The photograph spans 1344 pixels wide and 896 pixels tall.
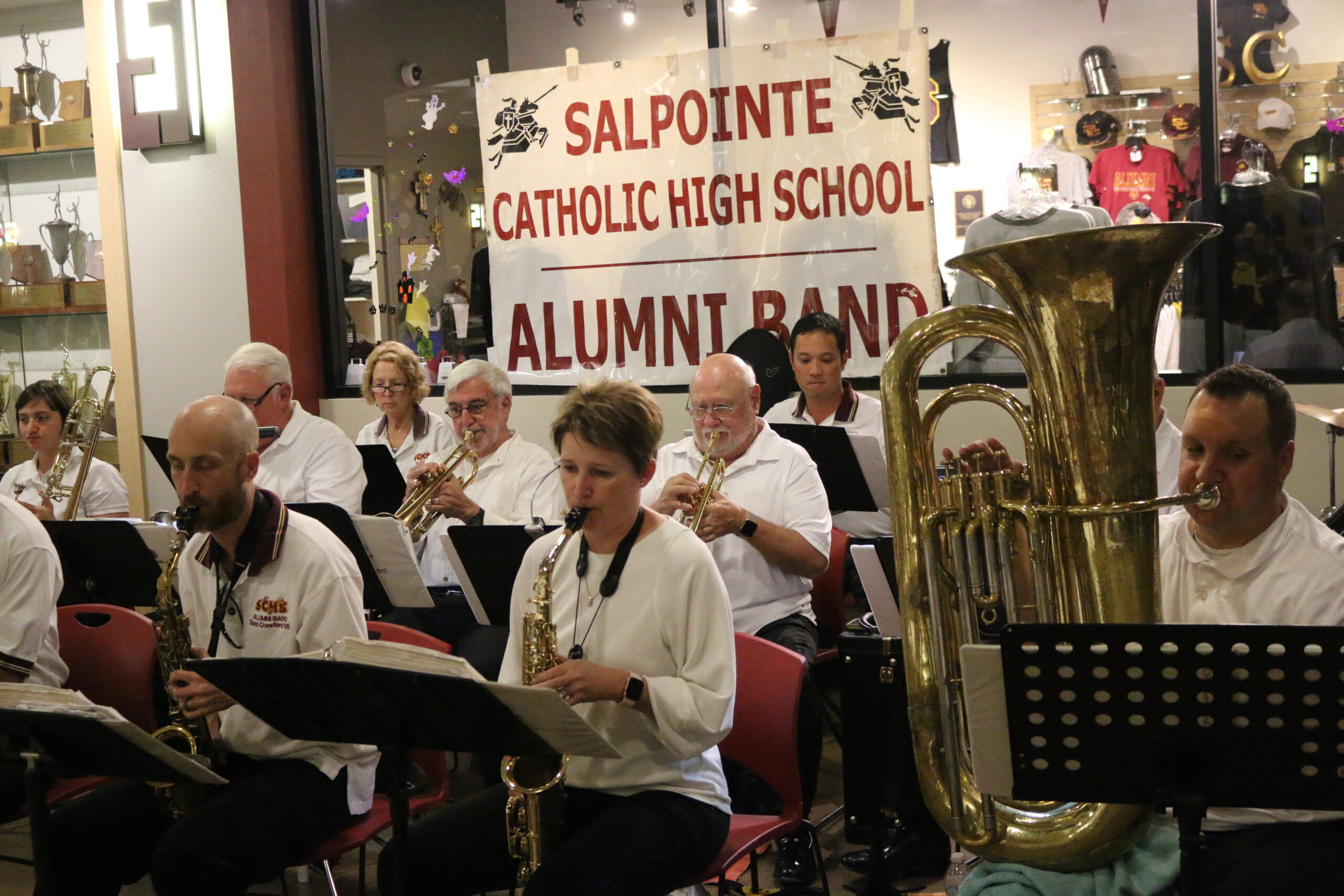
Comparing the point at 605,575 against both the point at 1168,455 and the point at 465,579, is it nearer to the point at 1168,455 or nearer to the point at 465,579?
the point at 465,579

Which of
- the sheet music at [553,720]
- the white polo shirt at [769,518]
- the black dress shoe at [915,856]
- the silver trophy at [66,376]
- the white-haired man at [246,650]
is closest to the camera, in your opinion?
the sheet music at [553,720]

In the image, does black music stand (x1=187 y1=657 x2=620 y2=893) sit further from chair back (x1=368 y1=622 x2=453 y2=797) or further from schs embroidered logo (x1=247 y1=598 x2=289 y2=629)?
chair back (x1=368 y1=622 x2=453 y2=797)

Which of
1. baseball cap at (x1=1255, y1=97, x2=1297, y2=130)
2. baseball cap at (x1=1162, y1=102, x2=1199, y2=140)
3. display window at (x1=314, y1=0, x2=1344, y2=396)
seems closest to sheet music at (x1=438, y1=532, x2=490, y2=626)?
display window at (x1=314, y1=0, x2=1344, y2=396)

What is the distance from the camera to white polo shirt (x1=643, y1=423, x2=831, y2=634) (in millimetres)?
3830

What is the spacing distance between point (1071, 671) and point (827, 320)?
3.34 metres

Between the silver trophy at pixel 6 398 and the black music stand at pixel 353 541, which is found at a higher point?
the silver trophy at pixel 6 398

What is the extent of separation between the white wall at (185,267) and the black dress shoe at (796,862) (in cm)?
408

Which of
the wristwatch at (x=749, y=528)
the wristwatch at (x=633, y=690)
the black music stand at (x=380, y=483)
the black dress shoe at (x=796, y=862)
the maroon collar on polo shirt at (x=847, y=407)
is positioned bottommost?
the black dress shoe at (x=796, y=862)

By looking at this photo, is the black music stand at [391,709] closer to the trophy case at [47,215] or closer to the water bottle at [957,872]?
the water bottle at [957,872]

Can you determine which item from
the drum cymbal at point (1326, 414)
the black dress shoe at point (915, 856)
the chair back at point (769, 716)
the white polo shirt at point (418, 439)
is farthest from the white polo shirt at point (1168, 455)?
the white polo shirt at point (418, 439)

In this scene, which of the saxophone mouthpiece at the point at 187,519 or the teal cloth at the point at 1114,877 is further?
the saxophone mouthpiece at the point at 187,519

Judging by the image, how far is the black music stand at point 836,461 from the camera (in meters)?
4.26

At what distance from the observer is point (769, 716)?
2.75 metres

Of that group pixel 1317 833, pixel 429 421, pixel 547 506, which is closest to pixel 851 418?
pixel 547 506
